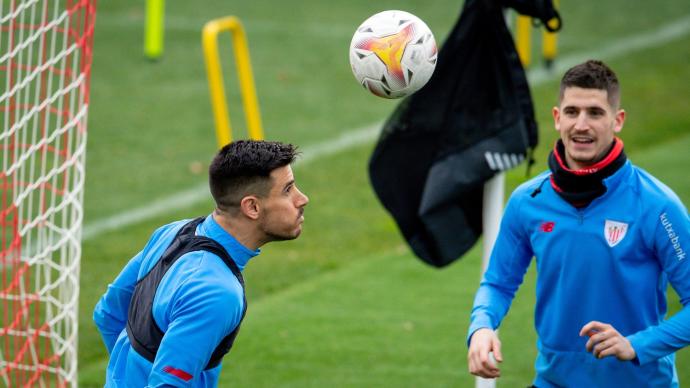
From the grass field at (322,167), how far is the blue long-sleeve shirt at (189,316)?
2.99 meters

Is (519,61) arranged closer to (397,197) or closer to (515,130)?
(515,130)

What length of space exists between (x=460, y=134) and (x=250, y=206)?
2.04 metres

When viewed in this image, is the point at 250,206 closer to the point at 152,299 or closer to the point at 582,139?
the point at 152,299

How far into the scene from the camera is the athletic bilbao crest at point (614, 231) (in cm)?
401

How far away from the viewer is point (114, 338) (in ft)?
14.0

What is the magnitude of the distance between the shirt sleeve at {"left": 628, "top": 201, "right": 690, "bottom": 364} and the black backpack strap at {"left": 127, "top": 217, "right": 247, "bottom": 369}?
4.84 ft

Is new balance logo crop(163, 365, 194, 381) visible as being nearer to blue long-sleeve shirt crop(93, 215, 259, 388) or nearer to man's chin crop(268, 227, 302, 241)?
blue long-sleeve shirt crop(93, 215, 259, 388)

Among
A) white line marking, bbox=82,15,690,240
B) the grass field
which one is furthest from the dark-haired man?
white line marking, bbox=82,15,690,240

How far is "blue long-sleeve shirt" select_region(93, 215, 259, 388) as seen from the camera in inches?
136

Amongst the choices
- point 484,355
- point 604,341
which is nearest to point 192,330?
point 484,355

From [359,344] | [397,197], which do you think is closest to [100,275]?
[359,344]

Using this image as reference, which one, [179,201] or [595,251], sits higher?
[595,251]

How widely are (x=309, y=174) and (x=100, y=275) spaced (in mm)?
3184

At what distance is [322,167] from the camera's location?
37.6 ft
